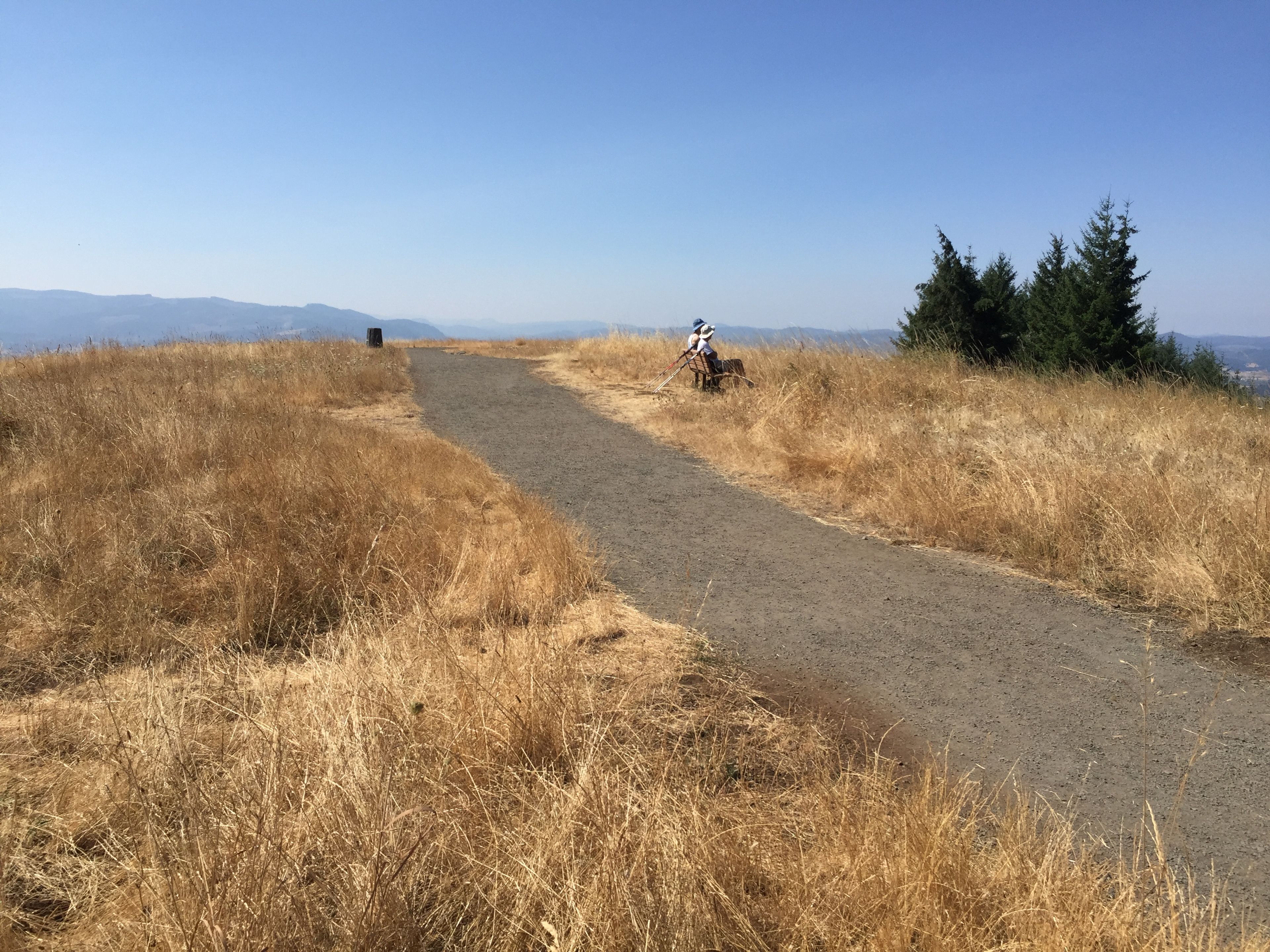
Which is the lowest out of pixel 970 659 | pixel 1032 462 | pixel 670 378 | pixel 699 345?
pixel 970 659

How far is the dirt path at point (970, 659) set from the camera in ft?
9.05

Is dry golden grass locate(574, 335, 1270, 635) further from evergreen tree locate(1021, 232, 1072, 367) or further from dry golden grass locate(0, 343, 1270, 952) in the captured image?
evergreen tree locate(1021, 232, 1072, 367)

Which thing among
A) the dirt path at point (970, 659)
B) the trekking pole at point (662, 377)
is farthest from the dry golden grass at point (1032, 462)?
the trekking pole at point (662, 377)

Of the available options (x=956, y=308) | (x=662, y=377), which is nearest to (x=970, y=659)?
(x=662, y=377)

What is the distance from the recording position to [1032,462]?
627 cm

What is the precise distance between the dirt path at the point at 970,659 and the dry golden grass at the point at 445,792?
1.26 feet

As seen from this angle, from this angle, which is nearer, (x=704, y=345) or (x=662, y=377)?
(x=704, y=345)

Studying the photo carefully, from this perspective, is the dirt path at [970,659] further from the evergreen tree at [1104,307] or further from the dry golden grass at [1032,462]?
the evergreen tree at [1104,307]

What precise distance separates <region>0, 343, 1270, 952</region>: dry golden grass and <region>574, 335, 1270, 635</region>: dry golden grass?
9.62ft

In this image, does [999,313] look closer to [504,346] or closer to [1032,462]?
[504,346]

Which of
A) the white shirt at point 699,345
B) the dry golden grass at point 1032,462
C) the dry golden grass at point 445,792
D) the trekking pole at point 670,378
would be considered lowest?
the dry golden grass at point 445,792

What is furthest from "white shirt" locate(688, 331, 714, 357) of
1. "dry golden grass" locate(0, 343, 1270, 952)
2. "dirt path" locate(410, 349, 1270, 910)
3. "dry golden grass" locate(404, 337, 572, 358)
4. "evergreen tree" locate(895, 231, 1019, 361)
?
"evergreen tree" locate(895, 231, 1019, 361)

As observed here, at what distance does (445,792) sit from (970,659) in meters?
2.95

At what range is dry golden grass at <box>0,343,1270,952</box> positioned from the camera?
5.62ft
